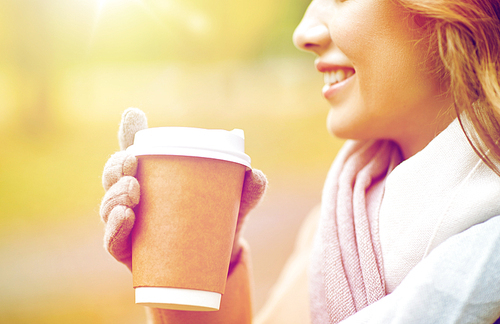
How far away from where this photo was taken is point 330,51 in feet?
2.42

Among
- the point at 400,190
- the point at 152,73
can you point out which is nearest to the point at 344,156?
the point at 400,190

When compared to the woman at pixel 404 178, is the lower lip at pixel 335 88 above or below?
above

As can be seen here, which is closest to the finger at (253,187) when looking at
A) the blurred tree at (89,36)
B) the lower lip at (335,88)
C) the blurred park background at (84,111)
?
the lower lip at (335,88)

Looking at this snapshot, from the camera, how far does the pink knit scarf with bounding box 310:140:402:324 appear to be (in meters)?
0.63

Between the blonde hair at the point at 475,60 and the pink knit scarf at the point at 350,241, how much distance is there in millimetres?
234

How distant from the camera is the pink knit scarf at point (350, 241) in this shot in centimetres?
63

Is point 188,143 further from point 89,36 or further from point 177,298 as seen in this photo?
point 89,36

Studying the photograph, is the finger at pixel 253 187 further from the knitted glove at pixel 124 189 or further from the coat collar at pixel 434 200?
the coat collar at pixel 434 200

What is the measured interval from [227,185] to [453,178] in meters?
0.37

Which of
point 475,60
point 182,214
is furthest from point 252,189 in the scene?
point 475,60

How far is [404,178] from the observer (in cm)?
64

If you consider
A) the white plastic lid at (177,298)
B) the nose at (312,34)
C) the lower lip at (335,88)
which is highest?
the nose at (312,34)

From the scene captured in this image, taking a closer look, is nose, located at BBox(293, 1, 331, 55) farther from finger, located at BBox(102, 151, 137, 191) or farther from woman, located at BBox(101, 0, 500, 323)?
finger, located at BBox(102, 151, 137, 191)

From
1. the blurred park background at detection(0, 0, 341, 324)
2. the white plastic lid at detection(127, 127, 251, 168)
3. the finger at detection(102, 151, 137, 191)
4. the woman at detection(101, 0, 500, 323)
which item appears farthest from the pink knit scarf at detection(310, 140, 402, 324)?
the blurred park background at detection(0, 0, 341, 324)
